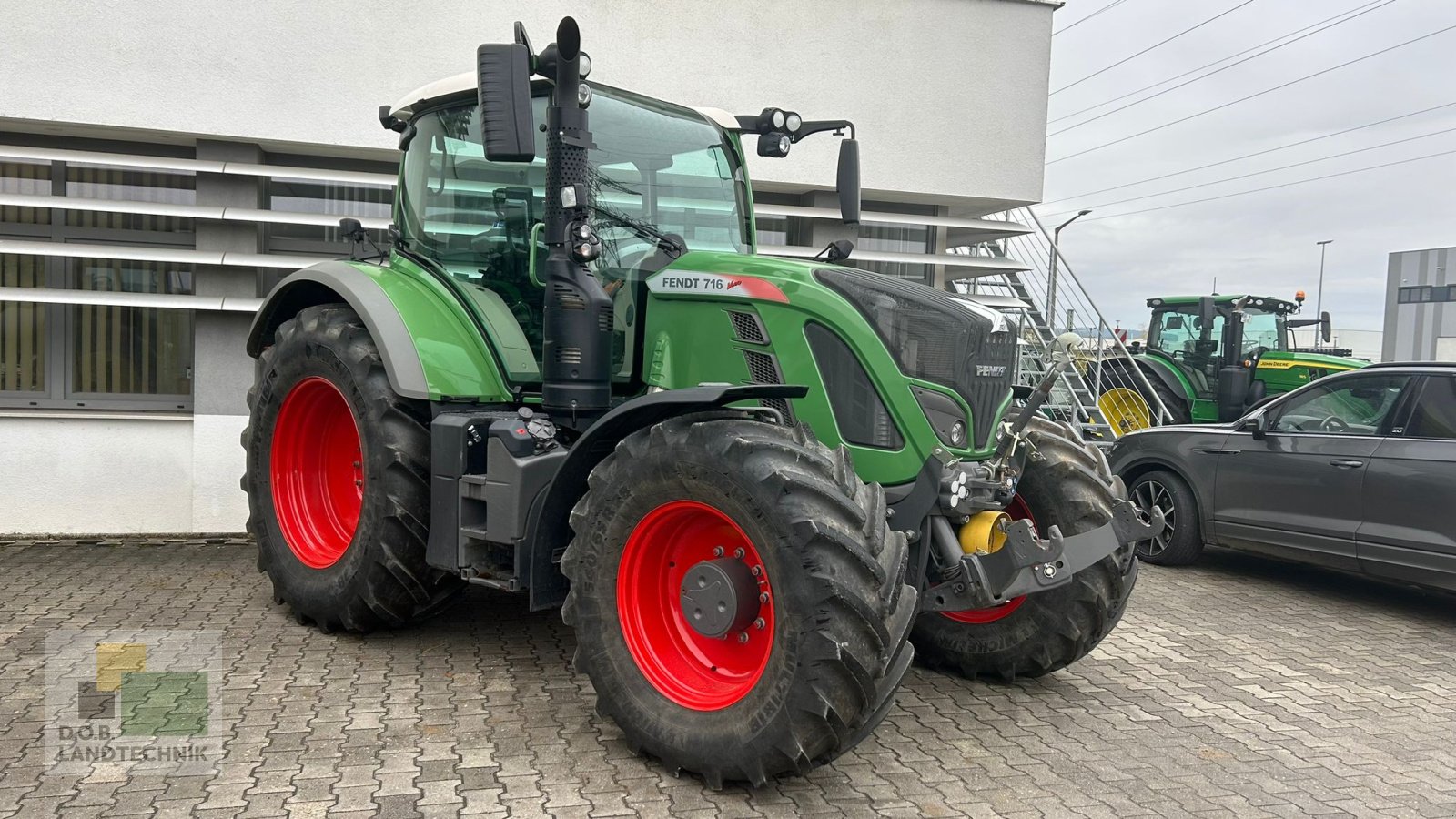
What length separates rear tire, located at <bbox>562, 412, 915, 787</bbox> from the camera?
3.29 meters

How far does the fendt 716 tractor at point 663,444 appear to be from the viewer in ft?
11.4

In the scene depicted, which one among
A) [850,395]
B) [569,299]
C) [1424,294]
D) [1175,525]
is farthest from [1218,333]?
[1424,294]

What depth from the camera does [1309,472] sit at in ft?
22.8

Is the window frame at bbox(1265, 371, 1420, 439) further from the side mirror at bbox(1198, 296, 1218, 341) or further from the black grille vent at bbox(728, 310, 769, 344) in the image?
the side mirror at bbox(1198, 296, 1218, 341)

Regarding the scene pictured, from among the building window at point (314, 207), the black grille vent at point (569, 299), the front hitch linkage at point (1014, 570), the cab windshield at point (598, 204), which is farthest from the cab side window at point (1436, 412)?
the building window at point (314, 207)

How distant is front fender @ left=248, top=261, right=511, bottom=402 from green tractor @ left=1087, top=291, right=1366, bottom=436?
866 centimetres

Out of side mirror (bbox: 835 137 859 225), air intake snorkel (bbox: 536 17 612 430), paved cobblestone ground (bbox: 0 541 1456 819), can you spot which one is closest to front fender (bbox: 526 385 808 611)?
air intake snorkel (bbox: 536 17 612 430)

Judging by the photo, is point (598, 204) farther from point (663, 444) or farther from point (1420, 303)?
point (1420, 303)

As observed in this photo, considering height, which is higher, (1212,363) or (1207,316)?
(1207,316)

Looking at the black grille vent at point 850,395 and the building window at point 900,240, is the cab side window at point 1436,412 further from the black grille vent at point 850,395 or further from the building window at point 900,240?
the black grille vent at point 850,395

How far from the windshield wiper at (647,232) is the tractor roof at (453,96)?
869mm

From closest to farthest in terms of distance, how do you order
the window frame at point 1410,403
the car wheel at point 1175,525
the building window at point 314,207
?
the window frame at point 1410,403
the car wheel at point 1175,525
the building window at point 314,207

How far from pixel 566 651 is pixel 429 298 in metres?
1.87

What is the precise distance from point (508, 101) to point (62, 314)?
5.83 meters
